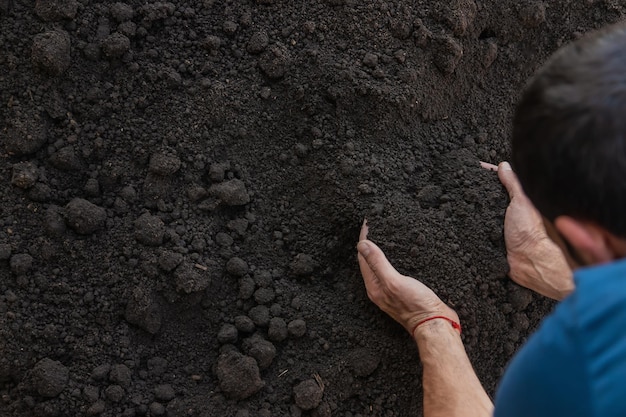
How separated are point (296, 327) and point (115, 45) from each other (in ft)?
3.50

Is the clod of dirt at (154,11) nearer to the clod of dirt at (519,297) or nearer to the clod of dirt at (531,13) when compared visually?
the clod of dirt at (531,13)

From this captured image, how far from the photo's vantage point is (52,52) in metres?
2.15

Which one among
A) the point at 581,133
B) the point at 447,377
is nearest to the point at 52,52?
the point at 447,377

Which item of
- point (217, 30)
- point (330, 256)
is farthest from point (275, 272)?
point (217, 30)

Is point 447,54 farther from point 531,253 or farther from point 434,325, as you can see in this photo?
point 434,325

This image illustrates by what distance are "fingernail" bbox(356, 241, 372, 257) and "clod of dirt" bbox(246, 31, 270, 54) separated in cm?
73

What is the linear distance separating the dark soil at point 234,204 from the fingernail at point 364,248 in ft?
0.24

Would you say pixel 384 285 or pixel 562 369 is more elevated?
pixel 562 369

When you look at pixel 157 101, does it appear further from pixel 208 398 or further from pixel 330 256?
pixel 208 398

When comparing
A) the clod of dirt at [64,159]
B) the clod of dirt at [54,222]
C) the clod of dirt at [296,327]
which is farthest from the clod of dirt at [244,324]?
the clod of dirt at [64,159]

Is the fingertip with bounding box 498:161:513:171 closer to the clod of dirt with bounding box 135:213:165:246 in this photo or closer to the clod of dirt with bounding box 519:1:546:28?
the clod of dirt with bounding box 519:1:546:28

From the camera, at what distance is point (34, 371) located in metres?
2.04

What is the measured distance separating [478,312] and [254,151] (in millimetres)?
927

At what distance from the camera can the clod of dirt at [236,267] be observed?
7.27 ft
